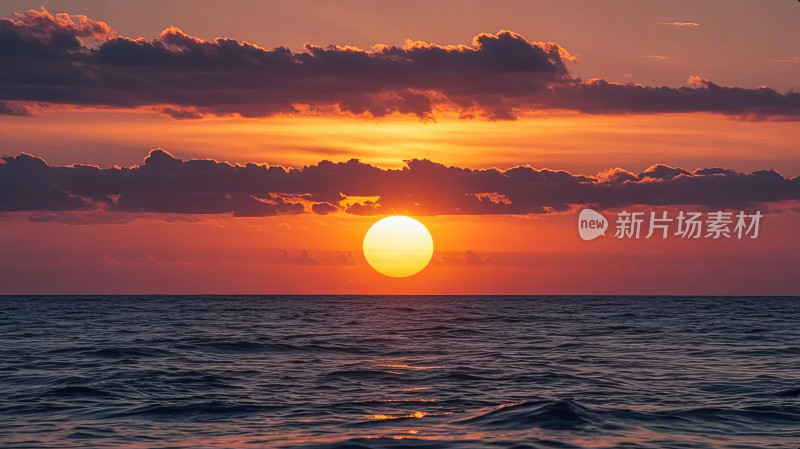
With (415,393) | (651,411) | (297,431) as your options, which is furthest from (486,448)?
(415,393)

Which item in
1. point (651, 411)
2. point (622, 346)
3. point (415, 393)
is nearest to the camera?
point (651, 411)

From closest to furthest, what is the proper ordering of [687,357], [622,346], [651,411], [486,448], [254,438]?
[486,448] → [254,438] → [651,411] → [687,357] → [622,346]

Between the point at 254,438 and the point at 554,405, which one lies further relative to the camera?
the point at 554,405

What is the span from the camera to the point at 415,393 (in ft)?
92.5

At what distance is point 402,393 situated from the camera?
92.6ft

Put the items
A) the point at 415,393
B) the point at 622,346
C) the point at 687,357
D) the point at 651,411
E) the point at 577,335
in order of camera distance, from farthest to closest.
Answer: the point at 577,335 < the point at 622,346 < the point at 687,357 < the point at 415,393 < the point at 651,411

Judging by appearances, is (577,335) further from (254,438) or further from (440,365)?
(254,438)

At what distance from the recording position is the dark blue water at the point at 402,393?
20891mm

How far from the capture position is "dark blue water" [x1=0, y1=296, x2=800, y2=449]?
20.9m

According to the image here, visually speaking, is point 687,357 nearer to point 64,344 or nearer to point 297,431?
point 297,431

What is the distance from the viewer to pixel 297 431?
21.6 m

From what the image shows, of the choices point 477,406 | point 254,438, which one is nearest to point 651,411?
point 477,406

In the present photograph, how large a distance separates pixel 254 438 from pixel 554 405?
898 cm

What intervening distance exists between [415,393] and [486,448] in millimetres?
9049
